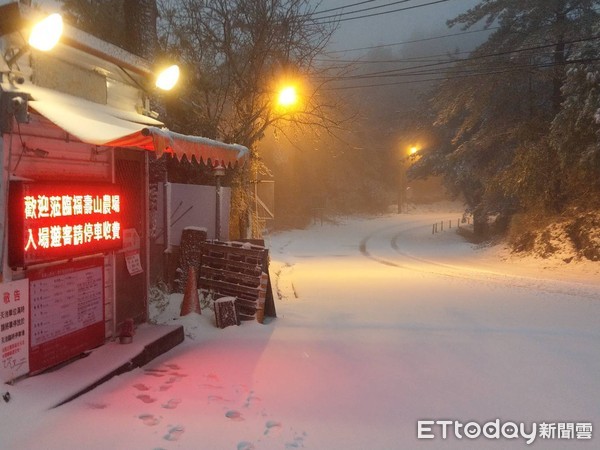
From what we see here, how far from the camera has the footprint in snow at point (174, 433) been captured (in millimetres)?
4160

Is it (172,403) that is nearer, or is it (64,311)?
(172,403)

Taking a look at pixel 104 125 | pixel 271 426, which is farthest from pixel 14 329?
pixel 271 426

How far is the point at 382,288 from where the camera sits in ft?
41.6

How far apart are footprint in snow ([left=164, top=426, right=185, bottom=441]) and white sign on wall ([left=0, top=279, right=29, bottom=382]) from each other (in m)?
1.81

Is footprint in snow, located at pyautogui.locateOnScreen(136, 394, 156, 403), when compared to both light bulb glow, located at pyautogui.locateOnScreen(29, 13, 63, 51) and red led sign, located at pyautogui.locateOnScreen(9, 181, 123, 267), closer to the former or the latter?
red led sign, located at pyautogui.locateOnScreen(9, 181, 123, 267)

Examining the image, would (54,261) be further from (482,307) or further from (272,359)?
(482,307)

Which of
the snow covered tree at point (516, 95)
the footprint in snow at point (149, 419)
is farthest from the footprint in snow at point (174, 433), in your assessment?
the snow covered tree at point (516, 95)

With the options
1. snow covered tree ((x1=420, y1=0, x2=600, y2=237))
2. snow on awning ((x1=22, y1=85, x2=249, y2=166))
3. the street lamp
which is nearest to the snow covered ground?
snow on awning ((x1=22, y1=85, x2=249, y2=166))

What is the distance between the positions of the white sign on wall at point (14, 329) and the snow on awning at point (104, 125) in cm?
168

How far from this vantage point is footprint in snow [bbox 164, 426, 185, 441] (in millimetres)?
4160

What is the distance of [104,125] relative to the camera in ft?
17.6

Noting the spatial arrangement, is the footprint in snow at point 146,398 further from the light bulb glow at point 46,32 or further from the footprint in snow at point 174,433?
the light bulb glow at point 46,32

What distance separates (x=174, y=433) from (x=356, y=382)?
2.31 meters

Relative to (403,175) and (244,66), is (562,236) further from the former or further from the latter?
(403,175)
